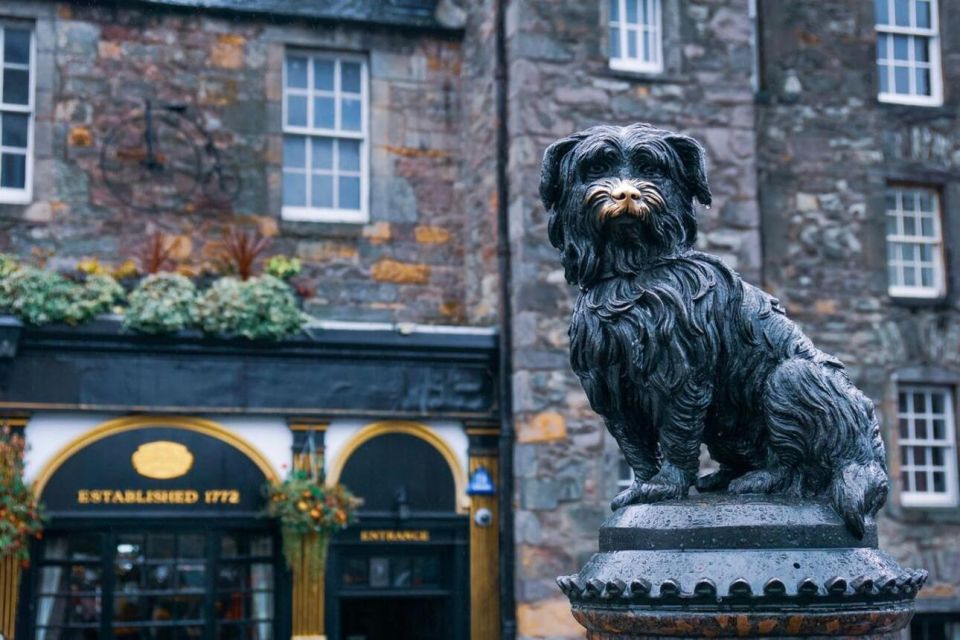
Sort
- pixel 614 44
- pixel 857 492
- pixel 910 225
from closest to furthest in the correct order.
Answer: pixel 857 492
pixel 614 44
pixel 910 225

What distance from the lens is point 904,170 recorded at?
15258mm

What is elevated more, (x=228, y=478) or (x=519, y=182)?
(x=519, y=182)

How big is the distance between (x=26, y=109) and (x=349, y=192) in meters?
3.21

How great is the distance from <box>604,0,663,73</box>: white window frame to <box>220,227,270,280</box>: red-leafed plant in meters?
3.93

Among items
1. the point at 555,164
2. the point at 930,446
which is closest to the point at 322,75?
the point at 930,446

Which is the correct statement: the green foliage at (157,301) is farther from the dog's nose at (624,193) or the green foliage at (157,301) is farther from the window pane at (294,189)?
the dog's nose at (624,193)

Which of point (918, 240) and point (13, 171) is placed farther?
point (918, 240)

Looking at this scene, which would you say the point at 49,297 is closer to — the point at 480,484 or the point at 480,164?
the point at 480,484

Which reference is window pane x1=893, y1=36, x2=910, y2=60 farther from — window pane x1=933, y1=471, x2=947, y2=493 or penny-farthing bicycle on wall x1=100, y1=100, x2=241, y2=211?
penny-farthing bicycle on wall x1=100, y1=100, x2=241, y2=211

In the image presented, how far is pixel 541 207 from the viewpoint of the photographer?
516 inches

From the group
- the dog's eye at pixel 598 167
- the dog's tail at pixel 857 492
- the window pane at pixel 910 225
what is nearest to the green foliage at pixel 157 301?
the window pane at pixel 910 225

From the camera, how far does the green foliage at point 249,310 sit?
12531 millimetres

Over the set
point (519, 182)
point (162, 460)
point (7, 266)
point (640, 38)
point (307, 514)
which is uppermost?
point (640, 38)

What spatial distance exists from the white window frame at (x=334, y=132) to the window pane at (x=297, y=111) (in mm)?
41
